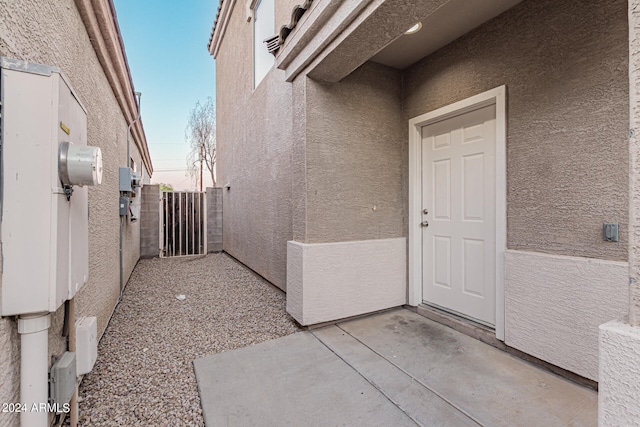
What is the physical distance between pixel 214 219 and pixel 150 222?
170 cm

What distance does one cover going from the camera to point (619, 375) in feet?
2.95

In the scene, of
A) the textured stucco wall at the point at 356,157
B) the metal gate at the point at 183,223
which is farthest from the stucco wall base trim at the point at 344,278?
the metal gate at the point at 183,223

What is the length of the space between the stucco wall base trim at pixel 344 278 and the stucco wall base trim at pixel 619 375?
249 cm

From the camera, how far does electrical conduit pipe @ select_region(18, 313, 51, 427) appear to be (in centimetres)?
123

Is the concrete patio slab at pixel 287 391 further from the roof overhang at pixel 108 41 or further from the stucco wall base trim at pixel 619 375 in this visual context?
the roof overhang at pixel 108 41

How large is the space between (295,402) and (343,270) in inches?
61.1

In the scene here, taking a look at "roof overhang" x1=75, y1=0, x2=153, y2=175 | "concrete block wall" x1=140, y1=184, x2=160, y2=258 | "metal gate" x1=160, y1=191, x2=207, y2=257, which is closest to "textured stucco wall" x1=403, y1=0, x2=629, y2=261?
"roof overhang" x1=75, y1=0, x2=153, y2=175

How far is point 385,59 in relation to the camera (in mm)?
3613

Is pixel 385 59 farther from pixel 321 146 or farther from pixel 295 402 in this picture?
pixel 295 402

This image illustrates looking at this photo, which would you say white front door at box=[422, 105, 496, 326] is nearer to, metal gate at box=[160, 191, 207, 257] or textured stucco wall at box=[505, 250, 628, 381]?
textured stucco wall at box=[505, 250, 628, 381]

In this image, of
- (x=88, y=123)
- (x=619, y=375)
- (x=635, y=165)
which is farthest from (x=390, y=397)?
(x=88, y=123)

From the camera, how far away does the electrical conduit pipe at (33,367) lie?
1234 millimetres

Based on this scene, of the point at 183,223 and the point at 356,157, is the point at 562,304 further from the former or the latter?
the point at 183,223

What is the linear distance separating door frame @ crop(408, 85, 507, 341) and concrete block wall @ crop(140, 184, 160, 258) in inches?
283
